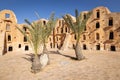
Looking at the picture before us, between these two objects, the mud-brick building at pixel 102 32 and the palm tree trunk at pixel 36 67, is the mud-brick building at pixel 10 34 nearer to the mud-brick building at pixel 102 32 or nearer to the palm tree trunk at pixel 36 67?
the mud-brick building at pixel 102 32

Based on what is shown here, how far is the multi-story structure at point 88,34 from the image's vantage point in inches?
1407

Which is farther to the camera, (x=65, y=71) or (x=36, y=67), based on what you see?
(x=36, y=67)

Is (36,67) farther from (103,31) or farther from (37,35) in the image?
(103,31)

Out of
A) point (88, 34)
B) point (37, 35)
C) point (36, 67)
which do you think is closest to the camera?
point (36, 67)

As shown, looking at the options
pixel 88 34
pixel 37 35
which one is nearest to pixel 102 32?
pixel 88 34

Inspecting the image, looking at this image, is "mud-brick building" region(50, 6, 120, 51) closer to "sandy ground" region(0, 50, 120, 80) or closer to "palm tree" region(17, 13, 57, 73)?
"palm tree" region(17, 13, 57, 73)

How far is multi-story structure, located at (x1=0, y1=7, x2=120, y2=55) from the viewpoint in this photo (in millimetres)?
35737

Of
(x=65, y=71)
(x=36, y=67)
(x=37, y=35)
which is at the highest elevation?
(x=37, y=35)

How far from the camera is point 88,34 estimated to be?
39.9 m

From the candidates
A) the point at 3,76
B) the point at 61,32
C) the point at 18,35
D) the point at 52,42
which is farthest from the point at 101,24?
the point at 3,76

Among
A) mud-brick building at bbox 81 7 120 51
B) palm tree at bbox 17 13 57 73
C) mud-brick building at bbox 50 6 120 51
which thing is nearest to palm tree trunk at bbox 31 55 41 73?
palm tree at bbox 17 13 57 73

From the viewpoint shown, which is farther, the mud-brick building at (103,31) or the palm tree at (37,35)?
the mud-brick building at (103,31)

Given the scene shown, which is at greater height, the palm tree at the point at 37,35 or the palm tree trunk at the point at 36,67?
the palm tree at the point at 37,35

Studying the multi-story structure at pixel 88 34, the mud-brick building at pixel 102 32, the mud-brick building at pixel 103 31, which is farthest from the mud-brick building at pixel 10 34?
the mud-brick building at pixel 103 31
